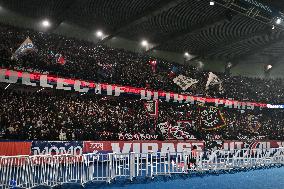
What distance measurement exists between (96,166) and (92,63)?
12.5 metres

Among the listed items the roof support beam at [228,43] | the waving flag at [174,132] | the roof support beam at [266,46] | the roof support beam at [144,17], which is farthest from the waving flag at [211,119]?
the roof support beam at [266,46]

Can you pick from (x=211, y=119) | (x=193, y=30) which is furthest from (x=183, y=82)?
(x=193, y=30)

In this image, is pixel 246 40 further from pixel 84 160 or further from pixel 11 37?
pixel 84 160

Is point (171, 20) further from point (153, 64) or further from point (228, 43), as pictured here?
point (228, 43)

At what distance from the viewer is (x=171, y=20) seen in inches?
1145

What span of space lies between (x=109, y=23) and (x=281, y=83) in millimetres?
27795

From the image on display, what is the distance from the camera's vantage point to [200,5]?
85.1 ft

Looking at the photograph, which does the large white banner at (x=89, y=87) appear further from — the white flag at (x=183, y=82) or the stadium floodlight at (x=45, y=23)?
the stadium floodlight at (x=45, y=23)

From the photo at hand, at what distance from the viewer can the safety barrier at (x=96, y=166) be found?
35.2 ft

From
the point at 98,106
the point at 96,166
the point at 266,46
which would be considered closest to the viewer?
the point at 96,166

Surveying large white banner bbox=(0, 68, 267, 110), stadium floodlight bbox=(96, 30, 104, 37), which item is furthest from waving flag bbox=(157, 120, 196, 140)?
stadium floodlight bbox=(96, 30, 104, 37)

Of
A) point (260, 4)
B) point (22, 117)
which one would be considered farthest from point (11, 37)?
point (260, 4)

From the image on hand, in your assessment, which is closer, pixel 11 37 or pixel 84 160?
pixel 84 160

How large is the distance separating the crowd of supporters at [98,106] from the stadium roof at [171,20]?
2.47m
